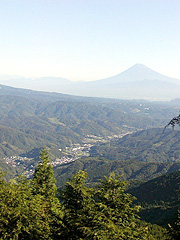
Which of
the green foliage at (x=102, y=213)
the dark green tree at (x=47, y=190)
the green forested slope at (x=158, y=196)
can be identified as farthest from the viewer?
the green forested slope at (x=158, y=196)

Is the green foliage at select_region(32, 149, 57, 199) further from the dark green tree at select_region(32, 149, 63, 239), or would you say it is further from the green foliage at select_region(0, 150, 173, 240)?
the green foliage at select_region(0, 150, 173, 240)

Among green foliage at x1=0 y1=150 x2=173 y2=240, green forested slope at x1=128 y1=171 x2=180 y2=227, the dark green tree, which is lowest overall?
green forested slope at x1=128 y1=171 x2=180 y2=227

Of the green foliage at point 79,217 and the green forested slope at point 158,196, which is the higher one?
the green foliage at point 79,217

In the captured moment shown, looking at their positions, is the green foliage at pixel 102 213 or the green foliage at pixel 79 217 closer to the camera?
the green foliage at pixel 102 213

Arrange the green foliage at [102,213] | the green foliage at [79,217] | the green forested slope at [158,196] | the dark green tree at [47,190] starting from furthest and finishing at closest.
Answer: the green forested slope at [158,196] → the dark green tree at [47,190] → the green foliage at [79,217] → the green foliage at [102,213]

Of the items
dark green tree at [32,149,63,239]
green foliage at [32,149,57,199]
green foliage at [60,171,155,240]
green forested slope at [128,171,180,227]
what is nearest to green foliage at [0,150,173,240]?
green foliage at [60,171,155,240]

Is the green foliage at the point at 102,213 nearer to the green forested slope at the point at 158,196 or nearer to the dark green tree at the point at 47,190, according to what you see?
the dark green tree at the point at 47,190

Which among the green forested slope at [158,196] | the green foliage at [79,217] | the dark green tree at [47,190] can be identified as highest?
the green foliage at [79,217]

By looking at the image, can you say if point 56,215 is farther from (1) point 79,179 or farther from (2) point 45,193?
(2) point 45,193

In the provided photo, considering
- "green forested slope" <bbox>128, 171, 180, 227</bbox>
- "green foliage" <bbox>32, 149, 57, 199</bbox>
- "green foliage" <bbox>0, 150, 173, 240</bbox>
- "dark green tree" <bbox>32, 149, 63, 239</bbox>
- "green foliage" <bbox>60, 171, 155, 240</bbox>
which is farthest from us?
"green forested slope" <bbox>128, 171, 180, 227</bbox>

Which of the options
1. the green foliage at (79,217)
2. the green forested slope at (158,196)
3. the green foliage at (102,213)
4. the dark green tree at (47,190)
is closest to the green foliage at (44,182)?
the dark green tree at (47,190)

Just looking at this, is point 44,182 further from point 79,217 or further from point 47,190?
point 79,217

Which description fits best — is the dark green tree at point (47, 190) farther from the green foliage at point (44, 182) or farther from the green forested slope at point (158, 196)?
the green forested slope at point (158, 196)
